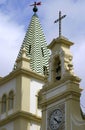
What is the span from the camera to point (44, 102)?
2995 cm

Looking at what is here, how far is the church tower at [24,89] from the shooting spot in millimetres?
33219

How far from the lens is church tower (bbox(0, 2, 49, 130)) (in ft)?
109

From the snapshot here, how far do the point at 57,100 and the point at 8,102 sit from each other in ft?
21.3

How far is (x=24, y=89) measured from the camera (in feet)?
112

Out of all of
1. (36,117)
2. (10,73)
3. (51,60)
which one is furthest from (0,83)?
(51,60)

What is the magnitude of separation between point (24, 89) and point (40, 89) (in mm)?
1167

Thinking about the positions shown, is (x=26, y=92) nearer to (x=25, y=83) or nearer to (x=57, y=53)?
(x=25, y=83)

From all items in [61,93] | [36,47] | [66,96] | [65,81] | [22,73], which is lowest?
[66,96]

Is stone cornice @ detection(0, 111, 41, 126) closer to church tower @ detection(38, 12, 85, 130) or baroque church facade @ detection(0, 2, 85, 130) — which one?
baroque church facade @ detection(0, 2, 85, 130)

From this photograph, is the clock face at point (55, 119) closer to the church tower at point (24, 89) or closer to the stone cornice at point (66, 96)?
the stone cornice at point (66, 96)

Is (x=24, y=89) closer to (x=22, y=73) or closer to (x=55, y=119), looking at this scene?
(x=22, y=73)

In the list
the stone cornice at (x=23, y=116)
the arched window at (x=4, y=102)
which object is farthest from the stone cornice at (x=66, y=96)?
the arched window at (x=4, y=102)

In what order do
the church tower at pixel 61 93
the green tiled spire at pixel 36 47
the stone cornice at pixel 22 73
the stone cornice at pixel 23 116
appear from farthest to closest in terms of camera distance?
the green tiled spire at pixel 36 47
the stone cornice at pixel 22 73
the stone cornice at pixel 23 116
the church tower at pixel 61 93

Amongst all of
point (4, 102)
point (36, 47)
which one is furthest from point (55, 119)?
point (36, 47)
